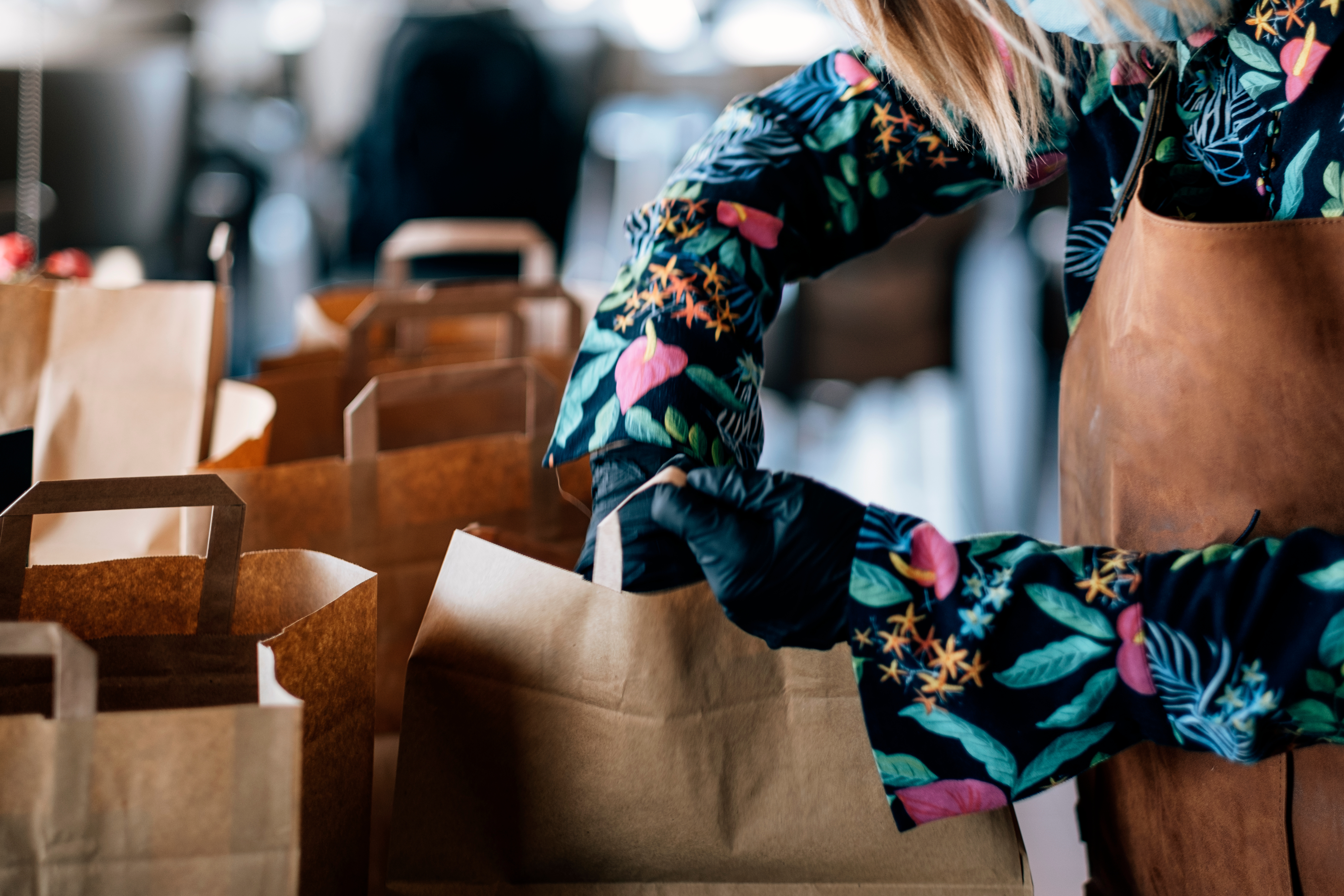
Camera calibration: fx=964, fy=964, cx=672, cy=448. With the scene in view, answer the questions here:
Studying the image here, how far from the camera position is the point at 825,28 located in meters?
2.54

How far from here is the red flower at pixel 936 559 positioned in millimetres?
407

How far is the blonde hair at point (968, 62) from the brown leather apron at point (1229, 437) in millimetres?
117

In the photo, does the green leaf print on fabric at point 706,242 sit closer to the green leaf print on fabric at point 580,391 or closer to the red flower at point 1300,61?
the green leaf print on fabric at point 580,391

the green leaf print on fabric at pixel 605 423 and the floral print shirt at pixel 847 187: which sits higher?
the floral print shirt at pixel 847 187

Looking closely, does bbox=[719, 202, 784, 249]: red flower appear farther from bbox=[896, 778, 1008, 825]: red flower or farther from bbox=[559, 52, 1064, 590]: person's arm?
bbox=[896, 778, 1008, 825]: red flower

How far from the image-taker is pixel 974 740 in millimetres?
420

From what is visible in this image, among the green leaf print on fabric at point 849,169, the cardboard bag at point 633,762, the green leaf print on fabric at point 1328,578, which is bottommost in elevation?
the cardboard bag at point 633,762

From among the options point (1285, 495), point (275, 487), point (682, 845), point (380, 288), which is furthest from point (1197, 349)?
point (380, 288)

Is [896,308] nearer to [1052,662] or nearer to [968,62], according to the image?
[968,62]

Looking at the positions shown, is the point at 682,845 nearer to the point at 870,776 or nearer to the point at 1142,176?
the point at 870,776

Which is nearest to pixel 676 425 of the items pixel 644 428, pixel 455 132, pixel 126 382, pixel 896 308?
pixel 644 428

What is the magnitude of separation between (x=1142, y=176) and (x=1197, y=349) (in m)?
0.11

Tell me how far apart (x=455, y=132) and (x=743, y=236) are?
1.97 meters

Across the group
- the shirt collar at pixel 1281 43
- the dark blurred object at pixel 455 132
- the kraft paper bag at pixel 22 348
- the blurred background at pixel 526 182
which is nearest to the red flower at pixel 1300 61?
the shirt collar at pixel 1281 43
